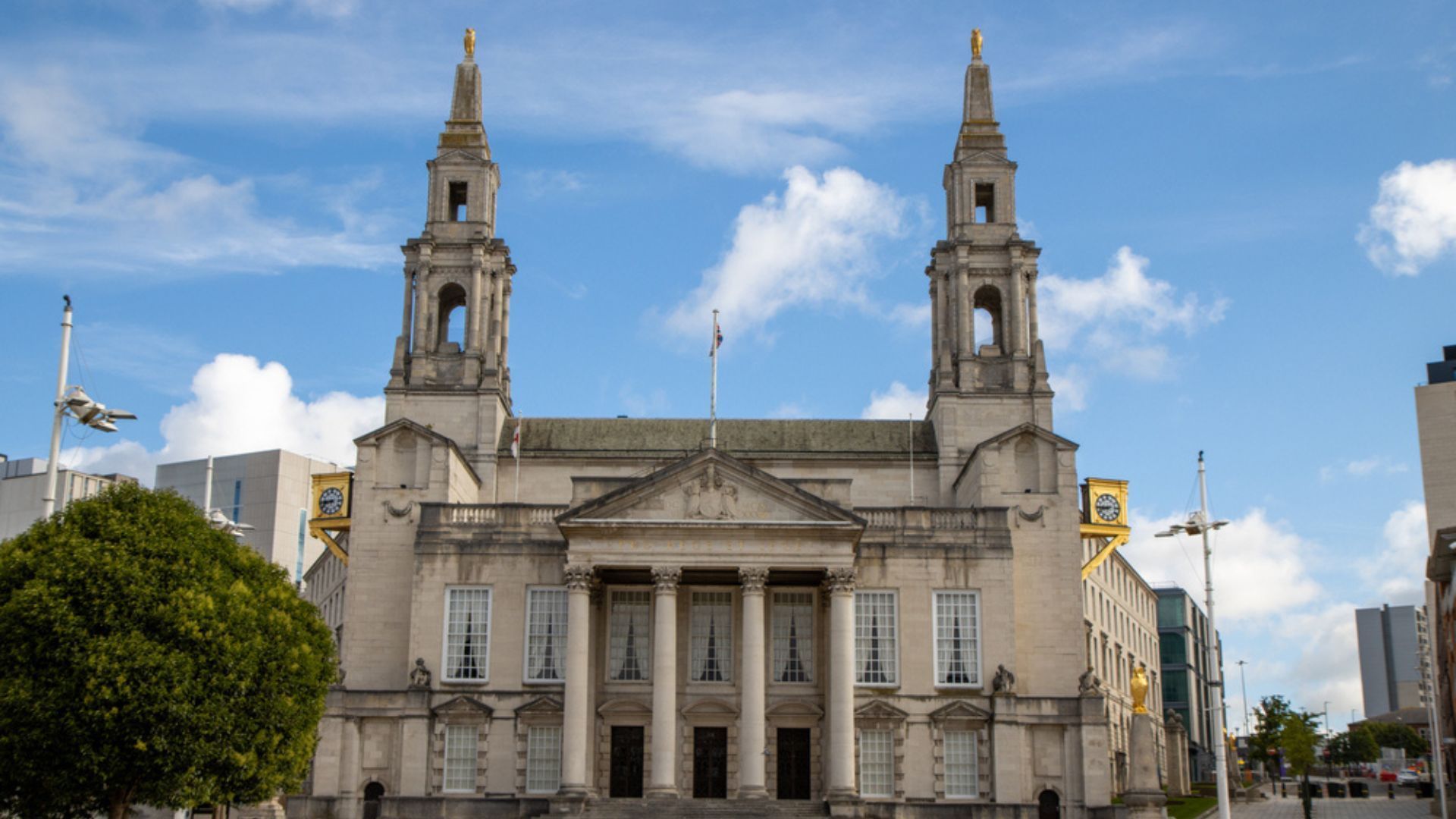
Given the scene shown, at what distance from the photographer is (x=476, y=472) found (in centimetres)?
6425

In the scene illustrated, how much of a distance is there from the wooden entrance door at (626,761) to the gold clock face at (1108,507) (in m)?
21.8

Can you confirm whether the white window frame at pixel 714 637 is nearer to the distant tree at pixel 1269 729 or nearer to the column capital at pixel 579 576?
the column capital at pixel 579 576

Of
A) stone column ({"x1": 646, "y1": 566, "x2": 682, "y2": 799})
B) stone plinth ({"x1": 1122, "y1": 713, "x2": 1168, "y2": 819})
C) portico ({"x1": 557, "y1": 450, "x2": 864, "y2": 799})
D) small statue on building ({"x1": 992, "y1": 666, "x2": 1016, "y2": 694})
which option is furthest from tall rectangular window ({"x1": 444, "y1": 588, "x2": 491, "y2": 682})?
stone plinth ({"x1": 1122, "y1": 713, "x2": 1168, "y2": 819})

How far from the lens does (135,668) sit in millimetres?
36812

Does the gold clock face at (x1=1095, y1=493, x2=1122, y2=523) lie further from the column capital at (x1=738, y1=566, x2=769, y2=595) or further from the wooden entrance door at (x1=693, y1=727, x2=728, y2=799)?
the wooden entrance door at (x1=693, y1=727, x2=728, y2=799)

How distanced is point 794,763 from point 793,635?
4.82m

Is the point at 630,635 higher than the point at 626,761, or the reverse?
the point at 630,635

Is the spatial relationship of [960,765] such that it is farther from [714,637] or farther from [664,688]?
[664,688]

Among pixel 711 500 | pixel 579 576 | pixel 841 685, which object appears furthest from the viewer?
pixel 711 500

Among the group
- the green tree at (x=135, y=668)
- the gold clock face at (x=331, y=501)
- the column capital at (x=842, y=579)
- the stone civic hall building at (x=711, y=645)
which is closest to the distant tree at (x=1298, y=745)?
the stone civic hall building at (x=711, y=645)

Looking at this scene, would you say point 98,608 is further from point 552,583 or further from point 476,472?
point 476,472

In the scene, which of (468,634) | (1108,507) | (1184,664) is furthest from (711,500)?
(1184,664)

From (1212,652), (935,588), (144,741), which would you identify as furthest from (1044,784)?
(144,741)

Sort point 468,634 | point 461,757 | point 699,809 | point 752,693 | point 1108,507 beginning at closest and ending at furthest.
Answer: point 699,809, point 752,693, point 461,757, point 468,634, point 1108,507
